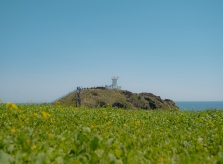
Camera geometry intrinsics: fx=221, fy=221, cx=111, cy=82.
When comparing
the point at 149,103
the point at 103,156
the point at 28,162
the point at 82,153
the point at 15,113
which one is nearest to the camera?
the point at 28,162

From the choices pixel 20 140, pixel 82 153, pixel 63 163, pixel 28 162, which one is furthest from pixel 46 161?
pixel 20 140

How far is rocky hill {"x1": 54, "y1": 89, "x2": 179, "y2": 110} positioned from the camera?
32.5 metres

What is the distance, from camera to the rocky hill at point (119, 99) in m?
32.5

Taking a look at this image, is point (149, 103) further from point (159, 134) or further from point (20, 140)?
point (20, 140)

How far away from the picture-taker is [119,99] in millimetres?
37438

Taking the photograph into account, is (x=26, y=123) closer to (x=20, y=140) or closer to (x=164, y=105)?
(x=20, y=140)

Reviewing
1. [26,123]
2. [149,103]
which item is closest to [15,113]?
[26,123]

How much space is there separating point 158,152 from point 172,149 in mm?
400

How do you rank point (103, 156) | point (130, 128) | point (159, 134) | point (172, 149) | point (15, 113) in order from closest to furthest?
point (103, 156)
point (172, 149)
point (159, 134)
point (130, 128)
point (15, 113)

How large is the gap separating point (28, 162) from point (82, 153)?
0.81 metres

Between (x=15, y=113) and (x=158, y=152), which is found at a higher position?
(x=15, y=113)

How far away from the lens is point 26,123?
6.63m

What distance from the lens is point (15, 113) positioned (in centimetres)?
792

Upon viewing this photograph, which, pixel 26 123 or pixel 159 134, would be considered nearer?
pixel 159 134
